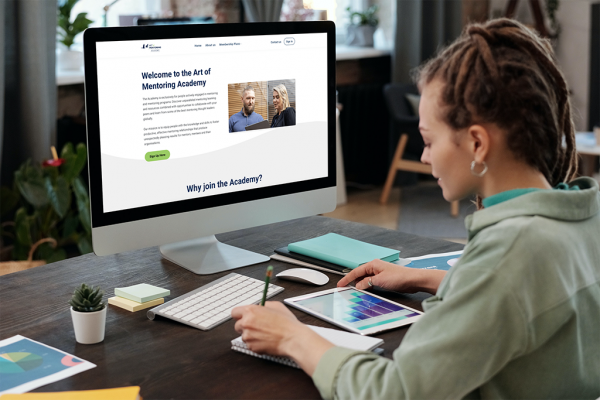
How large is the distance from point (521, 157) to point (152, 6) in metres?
3.81

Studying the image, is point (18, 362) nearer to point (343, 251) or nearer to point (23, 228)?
point (343, 251)

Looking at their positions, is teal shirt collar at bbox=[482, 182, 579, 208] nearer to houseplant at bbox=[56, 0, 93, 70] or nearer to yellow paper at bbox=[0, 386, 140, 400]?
yellow paper at bbox=[0, 386, 140, 400]

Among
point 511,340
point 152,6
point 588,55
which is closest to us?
point 511,340

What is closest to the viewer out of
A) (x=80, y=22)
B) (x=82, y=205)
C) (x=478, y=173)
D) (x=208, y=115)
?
(x=478, y=173)

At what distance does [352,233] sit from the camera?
5.82ft

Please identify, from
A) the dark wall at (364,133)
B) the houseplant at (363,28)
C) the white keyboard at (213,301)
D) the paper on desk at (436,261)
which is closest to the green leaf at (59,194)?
the white keyboard at (213,301)

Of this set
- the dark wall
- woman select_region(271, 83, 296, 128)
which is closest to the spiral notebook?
woman select_region(271, 83, 296, 128)

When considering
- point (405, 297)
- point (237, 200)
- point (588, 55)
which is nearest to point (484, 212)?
point (405, 297)

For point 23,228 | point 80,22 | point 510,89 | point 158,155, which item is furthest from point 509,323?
point 80,22

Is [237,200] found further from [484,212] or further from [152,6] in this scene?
[152,6]

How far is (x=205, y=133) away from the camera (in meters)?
1.47

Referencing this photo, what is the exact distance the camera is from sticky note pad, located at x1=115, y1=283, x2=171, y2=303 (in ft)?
4.20

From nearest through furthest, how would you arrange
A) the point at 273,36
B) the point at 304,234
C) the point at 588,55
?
the point at 273,36 < the point at 304,234 < the point at 588,55

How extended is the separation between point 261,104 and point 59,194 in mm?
1658
